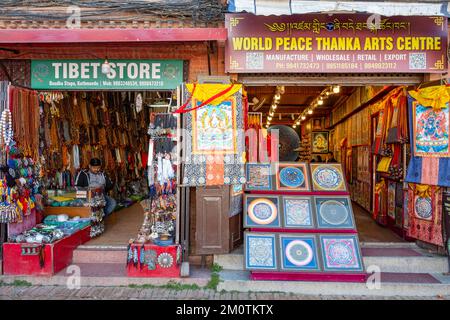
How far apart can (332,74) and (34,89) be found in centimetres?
496

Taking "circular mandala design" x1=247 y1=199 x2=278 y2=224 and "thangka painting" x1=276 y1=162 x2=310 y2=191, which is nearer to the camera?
"circular mandala design" x1=247 y1=199 x2=278 y2=224

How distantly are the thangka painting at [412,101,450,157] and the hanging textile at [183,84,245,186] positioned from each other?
285 cm

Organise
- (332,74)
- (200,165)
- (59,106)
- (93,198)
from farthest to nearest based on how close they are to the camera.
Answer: (59,106) → (93,198) → (332,74) → (200,165)

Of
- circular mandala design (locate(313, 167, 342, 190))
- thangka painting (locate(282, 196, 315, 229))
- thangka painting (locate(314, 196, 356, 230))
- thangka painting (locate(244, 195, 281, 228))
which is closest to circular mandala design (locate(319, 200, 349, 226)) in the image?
thangka painting (locate(314, 196, 356, 230))

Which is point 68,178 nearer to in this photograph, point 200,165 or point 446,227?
point 200,165

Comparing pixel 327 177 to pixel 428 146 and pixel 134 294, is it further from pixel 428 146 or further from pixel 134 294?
pixel 134 294

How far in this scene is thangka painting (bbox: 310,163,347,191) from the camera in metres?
6.35

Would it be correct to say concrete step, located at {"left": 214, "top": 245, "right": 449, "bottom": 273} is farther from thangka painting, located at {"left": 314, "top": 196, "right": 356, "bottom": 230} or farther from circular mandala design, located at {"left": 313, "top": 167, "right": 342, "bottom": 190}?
circular mandala design, located at {"left": 313, "top": 167, "right": 342, "bottom": 190}

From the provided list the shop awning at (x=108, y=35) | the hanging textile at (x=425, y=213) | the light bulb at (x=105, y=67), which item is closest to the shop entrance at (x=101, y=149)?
the light bulb at (x=105, y=67)

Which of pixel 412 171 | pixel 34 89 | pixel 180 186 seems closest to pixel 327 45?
pixel 412 171

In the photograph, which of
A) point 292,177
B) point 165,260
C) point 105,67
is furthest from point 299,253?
point 105,67

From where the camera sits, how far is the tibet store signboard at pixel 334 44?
6.02 m

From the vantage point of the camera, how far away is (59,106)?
805cm

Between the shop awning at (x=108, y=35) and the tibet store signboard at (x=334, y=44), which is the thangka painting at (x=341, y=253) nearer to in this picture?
the tibet store signboard at (x=334, y=44)
